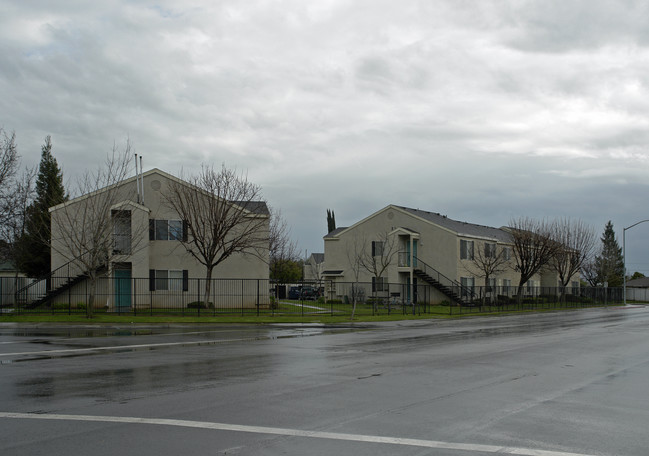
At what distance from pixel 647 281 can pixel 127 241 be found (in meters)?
91.1

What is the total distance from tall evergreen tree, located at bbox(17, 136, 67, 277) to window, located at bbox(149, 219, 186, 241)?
7.62 meters

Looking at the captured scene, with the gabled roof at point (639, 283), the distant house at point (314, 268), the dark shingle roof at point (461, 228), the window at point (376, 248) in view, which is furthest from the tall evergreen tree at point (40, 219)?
the gabled roof at point (639, 283)

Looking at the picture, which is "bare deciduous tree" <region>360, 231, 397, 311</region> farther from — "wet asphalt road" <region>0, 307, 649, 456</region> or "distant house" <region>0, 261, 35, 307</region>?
"wet asphalt road" <region>0, 307, 649, 456</region>

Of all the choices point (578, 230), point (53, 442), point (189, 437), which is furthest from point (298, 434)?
point (578, 230)

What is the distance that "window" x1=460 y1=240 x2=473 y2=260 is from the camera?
54.6 metres

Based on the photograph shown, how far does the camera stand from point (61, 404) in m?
9.59

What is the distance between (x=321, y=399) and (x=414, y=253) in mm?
46465

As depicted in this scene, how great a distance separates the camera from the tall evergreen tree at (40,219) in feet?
A: 153

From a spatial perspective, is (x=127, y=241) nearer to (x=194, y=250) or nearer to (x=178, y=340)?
(x=194, y=250)

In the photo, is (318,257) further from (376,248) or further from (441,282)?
(441,282)

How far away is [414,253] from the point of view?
55906mm

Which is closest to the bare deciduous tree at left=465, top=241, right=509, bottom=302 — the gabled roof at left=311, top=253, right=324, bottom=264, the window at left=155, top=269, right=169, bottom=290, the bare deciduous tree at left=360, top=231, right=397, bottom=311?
the bare deciduous tree at left=360, top=231, right=397, bottom=311

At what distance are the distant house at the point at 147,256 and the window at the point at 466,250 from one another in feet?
64.5

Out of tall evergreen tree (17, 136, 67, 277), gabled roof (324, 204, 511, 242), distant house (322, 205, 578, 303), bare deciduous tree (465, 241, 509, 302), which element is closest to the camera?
tall evergreen tree (17, 136, 67, 277)
